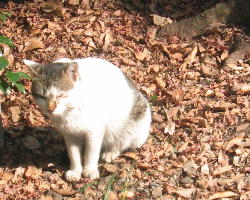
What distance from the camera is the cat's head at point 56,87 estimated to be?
4309 millimetres

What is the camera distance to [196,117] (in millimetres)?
5738

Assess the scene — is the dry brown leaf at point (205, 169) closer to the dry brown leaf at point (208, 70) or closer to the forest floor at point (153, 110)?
the forest floor at point (153, 110)

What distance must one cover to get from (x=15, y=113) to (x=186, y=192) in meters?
2.38

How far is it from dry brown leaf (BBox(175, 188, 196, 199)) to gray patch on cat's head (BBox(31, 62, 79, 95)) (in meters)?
1.50

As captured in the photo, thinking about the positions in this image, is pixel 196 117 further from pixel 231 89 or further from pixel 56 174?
pixel 56 174

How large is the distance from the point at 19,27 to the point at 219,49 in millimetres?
2950

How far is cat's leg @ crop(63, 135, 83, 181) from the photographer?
16.1ft

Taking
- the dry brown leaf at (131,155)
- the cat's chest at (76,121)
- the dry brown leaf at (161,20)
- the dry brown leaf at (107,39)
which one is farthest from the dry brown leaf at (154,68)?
the cat's chest at (76,121)

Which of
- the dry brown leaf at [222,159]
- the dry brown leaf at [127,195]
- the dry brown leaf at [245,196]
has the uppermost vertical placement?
the dry brown leaf at [222,159]

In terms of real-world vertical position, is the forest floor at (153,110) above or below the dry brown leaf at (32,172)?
above

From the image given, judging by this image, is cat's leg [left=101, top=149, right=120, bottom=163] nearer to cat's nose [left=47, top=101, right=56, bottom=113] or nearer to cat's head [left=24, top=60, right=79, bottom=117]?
cat's head [left=24, top=60, right=79, bottom=117]

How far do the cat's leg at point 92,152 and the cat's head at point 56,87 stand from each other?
0.45m

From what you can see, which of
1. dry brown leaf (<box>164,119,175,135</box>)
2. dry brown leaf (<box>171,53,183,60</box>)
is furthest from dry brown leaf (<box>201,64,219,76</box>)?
dry brown leaf (<box>164,119,175,135</box>)

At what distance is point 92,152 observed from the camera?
16.0ft
